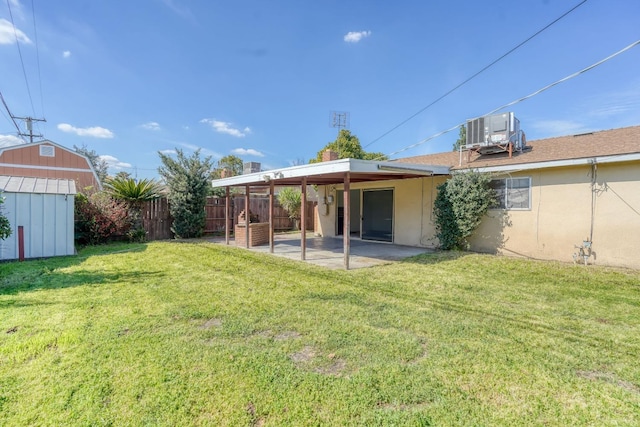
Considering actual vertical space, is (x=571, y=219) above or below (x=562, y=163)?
below

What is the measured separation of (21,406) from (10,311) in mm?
2696

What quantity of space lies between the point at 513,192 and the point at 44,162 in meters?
22.5

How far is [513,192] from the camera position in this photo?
8461mm

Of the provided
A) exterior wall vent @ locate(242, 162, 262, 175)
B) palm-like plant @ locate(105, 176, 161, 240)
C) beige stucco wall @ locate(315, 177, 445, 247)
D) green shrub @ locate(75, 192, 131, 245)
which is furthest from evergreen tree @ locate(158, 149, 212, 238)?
beige stucco wall @ locate(315, 177, 445, 247)

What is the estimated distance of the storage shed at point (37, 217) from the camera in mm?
7668

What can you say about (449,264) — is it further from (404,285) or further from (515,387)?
(515,387)

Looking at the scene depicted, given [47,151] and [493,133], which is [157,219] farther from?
[493,133]

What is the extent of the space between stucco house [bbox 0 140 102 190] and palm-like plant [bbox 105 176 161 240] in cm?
602

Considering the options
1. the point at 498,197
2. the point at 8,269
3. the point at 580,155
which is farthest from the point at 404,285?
the point at 8,269

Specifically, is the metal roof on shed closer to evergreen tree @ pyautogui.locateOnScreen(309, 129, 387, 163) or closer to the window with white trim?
the window with white trim

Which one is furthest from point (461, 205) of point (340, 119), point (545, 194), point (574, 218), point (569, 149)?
point (340, 119)

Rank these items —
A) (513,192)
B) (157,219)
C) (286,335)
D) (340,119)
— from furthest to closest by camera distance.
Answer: (340,119)
(157,219)
(513,192)
(286,335)

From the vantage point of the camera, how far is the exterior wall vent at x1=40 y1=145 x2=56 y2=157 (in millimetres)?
16600

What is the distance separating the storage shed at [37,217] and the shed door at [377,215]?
9906 millimetres
